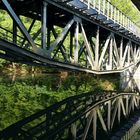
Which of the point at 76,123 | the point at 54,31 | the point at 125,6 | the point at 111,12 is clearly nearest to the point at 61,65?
the point at 54,31

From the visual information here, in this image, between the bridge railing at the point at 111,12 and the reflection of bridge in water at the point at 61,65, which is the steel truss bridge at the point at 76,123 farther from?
the bridge railing at the point at 111,12

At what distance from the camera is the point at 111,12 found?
28266 millimetres

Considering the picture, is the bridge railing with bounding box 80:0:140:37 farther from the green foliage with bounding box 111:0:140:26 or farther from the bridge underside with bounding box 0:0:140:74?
the green foliage with bounding box 111:0:140:26

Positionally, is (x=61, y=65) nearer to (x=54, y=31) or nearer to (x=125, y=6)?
(x=54, y=31)

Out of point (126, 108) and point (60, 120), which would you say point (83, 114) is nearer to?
point (60, 120)

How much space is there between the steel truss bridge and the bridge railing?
22.5 ft

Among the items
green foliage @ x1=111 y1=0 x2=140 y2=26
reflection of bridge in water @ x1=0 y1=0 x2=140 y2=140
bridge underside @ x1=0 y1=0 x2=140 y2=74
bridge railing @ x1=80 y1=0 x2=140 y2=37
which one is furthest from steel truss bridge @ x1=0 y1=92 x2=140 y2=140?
green foliage @ x1=111 y1=0 x2=140 y2=26

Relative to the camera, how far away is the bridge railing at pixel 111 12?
23.4 m

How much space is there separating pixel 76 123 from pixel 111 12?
55.1ft

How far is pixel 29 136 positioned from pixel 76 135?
1299mm

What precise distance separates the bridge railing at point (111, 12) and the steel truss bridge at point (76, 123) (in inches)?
270

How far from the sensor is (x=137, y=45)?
42875 millimetres

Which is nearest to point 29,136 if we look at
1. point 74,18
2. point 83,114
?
point 83,114

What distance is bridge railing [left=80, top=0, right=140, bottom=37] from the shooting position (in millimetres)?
23359
